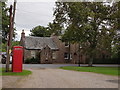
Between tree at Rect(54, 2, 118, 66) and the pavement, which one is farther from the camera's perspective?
tree at Rect(54, 2, 118, 66)

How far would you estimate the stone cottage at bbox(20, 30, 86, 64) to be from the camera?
164 feet

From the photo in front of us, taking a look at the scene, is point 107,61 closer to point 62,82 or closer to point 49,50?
point 49,50

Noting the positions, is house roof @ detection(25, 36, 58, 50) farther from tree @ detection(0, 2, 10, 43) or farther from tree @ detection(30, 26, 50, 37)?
tree @ detection(30, 26, 50, 37)

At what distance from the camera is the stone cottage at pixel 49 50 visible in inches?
1973

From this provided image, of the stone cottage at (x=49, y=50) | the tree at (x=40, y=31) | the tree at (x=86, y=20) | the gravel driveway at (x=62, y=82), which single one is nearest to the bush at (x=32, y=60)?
the stone cottage at (x=49, y=50)

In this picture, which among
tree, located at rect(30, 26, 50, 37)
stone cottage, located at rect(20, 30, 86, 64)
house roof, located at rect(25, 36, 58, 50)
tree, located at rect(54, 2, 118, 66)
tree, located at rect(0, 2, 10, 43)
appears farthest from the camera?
tree, located at rect(30, 26, 50, 37)

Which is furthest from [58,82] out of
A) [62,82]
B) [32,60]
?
[32,60]

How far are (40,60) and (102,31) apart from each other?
19.4m

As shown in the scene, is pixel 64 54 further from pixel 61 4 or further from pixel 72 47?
pixel 61 4

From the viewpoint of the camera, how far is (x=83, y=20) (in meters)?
33.7

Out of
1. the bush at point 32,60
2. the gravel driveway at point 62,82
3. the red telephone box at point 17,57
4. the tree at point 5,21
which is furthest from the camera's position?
the bush at point 32,60

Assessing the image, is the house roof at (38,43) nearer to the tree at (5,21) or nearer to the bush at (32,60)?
the bush at (32,60)

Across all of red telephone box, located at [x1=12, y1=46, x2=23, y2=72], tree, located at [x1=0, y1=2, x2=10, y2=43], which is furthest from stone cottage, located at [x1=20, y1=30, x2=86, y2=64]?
red telephone box, located at [x1=12, y1=46, x2=23, y2=72]

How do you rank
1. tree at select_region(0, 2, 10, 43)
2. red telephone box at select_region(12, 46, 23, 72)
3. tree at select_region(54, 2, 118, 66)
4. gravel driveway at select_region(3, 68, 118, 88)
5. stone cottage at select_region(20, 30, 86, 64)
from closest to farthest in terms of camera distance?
gravel driveway at select_region(3, 68, 118, 88) → red telephone box at select_region(12, 46, 23, 72) → tree at select_region(54, 2, 118, 66) → tree at select_region(0, 2, 10, 43) → stone cottage at select_region(20, 30, 86, 64)
